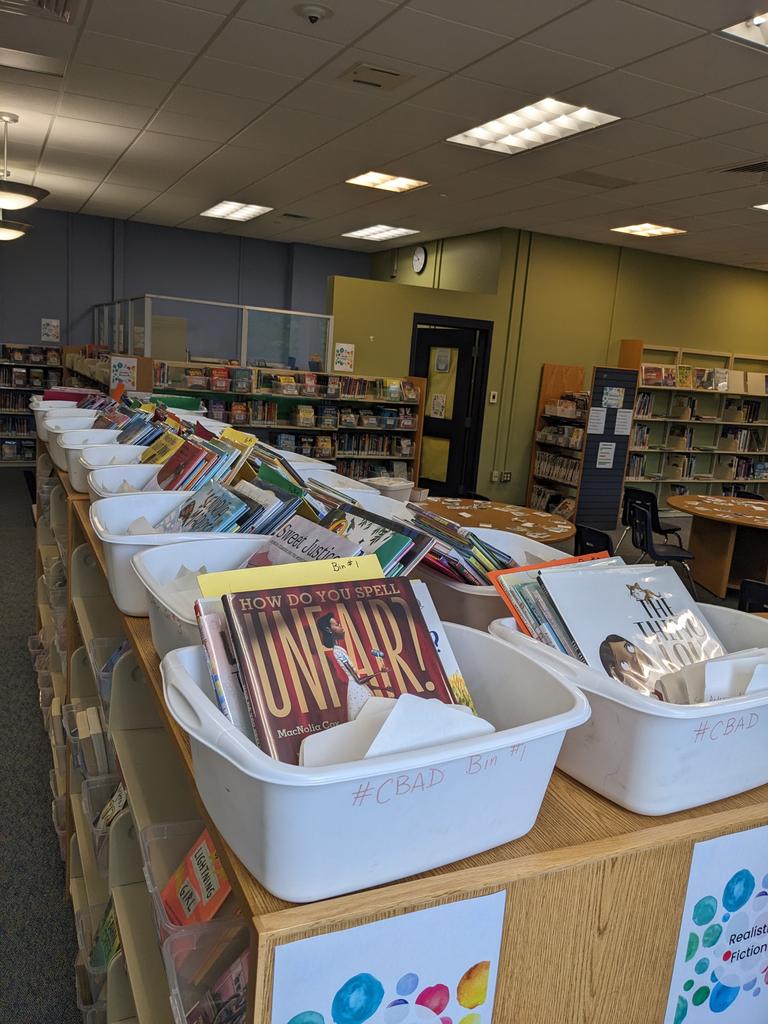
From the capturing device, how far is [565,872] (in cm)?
78

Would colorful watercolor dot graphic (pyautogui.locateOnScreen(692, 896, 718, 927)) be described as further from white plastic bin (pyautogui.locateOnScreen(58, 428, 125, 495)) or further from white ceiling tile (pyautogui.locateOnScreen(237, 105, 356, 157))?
white ceiling tile (pyautogui.locateOnScreen(237, 105, 356, 157))

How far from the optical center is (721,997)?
952 millimetres

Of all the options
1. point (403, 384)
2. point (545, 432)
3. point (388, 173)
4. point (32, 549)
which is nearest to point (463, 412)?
point (545, 432)

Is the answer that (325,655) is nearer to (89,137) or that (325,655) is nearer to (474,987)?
(474,987)

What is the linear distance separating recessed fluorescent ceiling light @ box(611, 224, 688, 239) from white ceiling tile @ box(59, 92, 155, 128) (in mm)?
4834

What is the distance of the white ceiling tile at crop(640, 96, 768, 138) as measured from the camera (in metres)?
4.31

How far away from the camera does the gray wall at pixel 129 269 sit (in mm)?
10086

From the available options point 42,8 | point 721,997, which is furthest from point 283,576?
point 42,8

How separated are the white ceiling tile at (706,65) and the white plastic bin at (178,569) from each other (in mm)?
3528

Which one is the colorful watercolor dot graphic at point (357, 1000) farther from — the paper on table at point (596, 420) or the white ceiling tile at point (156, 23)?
the paper on table at point (596, 420)

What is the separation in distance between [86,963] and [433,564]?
131cm

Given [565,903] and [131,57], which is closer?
[565,903]

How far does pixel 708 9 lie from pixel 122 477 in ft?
10.2

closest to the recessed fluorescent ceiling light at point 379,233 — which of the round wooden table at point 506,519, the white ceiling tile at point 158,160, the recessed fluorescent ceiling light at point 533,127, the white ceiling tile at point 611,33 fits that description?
the white ceiling tile at point 158,160
